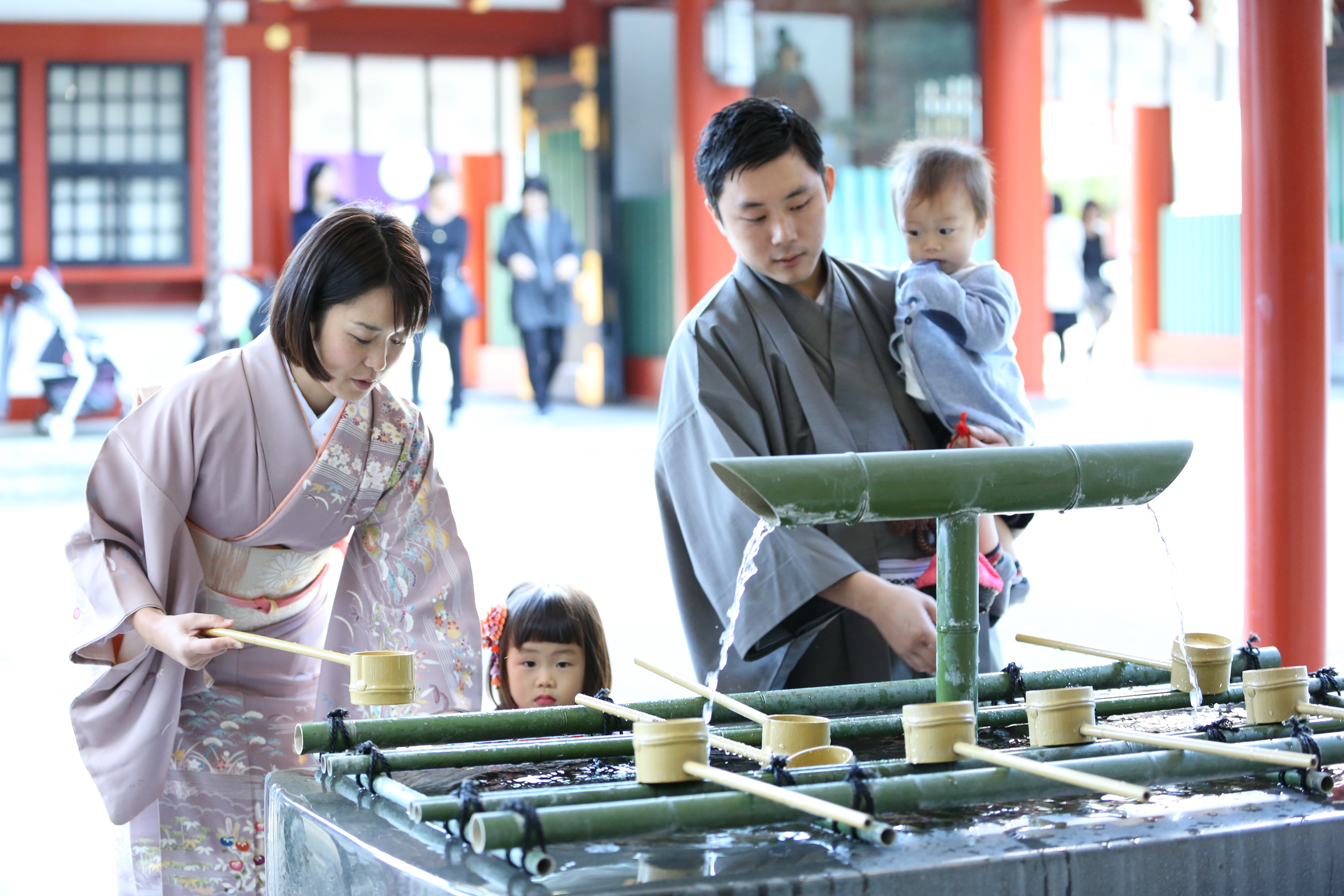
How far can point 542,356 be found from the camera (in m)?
11.8

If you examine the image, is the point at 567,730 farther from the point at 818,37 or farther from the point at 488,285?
the point at 488,285

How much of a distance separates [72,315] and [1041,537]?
7.49 meters

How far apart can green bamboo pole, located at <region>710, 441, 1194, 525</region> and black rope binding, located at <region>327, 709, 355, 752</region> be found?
47 cm

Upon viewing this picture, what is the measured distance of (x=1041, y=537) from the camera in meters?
6.69

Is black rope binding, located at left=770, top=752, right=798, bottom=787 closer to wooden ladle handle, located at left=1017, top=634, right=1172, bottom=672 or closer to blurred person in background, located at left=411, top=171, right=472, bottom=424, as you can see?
wooden ladle handle, located at left=1017, top=634, right=1172, bottom=672

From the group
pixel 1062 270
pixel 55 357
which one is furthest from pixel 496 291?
pixel 1062 270

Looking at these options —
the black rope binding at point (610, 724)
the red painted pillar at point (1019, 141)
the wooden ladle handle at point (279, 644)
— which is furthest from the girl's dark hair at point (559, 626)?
the red painted pillar at point (1019, 141)

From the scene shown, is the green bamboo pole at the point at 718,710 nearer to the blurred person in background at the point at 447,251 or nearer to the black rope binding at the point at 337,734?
the black rope binding at the point at 337,734

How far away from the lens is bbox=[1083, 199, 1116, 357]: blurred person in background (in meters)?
13.6

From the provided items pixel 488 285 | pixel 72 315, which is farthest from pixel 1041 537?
pixel 488 285

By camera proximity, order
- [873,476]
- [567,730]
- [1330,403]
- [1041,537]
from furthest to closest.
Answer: [1330,403] < [1041,537] < [567,730] < [873,476]

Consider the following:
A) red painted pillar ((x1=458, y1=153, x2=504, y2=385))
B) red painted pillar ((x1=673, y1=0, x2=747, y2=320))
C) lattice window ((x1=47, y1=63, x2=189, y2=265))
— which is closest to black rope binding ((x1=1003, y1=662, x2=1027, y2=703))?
red painted pillar ((x1=673, y1=0, x2=747, y2=320))

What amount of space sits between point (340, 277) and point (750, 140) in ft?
2.09

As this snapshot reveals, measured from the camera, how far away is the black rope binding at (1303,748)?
4.21ft
